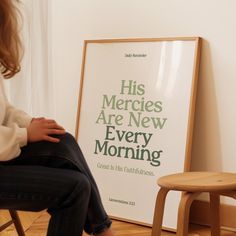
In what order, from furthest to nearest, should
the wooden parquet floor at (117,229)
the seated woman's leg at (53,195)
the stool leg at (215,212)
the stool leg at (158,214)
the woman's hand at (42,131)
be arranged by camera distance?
1. the wooden parquet floor at (117,229)
2. the stool leg at (215,212)
3. the stool leg at (158,214)
4. the woman's hand at (42,131)
5. the seated woman's leg at (53,195)

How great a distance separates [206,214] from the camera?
6.88 feet

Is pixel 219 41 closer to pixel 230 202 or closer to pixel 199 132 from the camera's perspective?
pixel 199 132

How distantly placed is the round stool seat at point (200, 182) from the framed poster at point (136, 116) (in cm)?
65

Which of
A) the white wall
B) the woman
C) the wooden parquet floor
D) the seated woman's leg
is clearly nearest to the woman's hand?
the woman

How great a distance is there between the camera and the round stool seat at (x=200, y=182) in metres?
1.23

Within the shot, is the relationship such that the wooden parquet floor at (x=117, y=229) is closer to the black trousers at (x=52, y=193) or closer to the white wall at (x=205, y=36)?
the white wall at (x=205, y=36)

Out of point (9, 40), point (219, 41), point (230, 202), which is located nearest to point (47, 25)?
point (219, 41)

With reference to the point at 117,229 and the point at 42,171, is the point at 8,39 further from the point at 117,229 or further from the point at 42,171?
the point at 117,229

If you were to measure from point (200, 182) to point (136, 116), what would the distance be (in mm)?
949

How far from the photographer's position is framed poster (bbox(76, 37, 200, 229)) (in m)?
2.06

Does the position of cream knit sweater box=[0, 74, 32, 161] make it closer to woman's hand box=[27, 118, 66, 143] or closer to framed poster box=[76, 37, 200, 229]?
woman's hand box=[27, 118, 66, 143]

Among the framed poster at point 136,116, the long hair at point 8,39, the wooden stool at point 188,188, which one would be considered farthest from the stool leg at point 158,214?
the framed poster at point 136,116

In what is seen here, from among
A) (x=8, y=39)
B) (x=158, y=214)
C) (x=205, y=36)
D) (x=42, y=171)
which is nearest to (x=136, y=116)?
(x=205, y=36)

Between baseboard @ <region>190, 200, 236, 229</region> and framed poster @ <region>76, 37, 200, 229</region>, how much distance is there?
150mm
